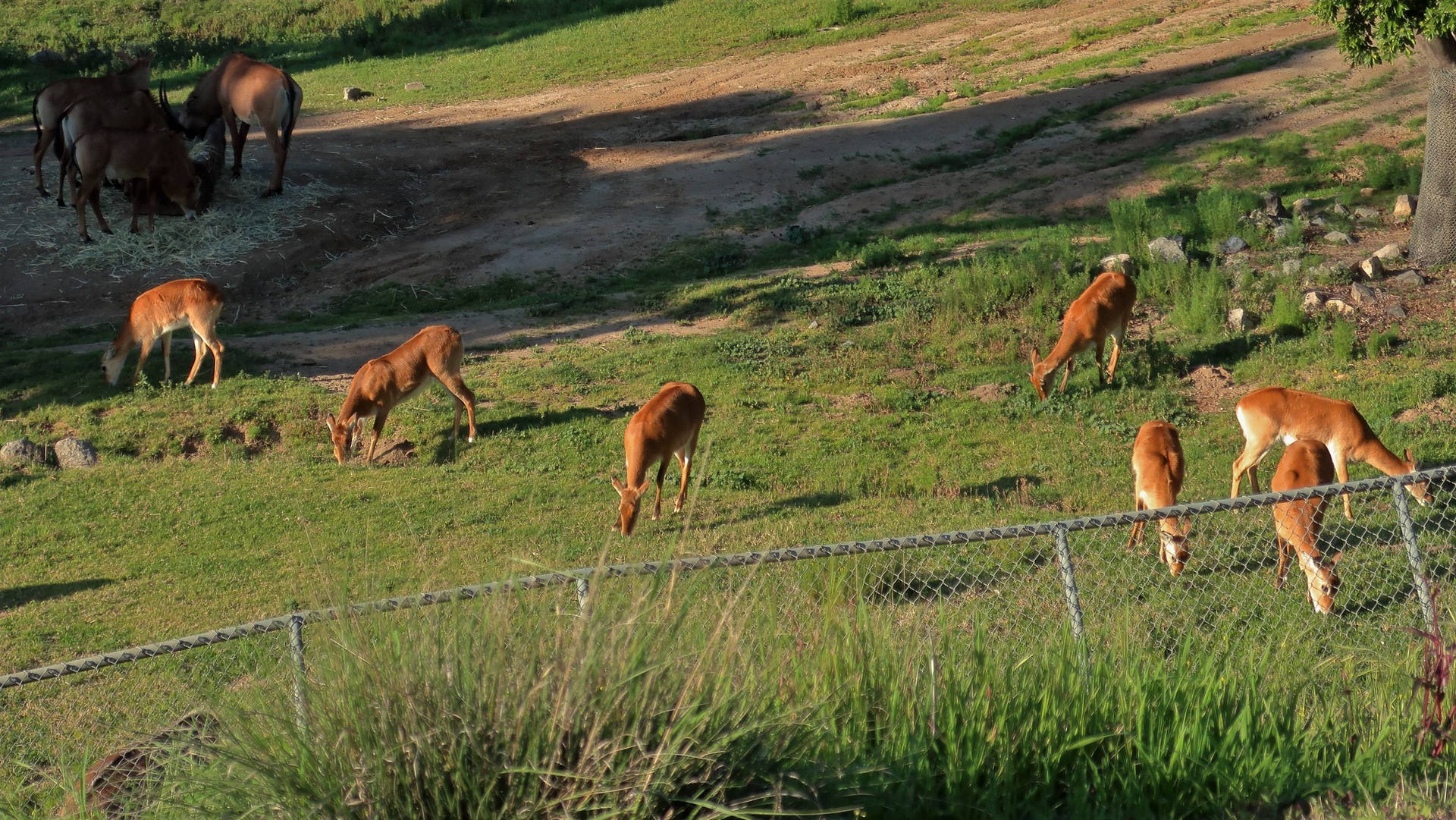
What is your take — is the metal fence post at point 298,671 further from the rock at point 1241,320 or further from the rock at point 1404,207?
the rock at point 1404,207

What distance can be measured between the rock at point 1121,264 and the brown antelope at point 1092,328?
6.46 ft

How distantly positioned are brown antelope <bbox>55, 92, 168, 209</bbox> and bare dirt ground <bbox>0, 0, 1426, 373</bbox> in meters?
0.79

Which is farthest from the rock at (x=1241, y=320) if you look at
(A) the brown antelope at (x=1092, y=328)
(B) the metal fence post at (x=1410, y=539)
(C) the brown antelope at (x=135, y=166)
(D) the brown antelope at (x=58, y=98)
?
(D) the brown antelope at (x=58, y=98)

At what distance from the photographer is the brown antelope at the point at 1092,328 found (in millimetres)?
14648

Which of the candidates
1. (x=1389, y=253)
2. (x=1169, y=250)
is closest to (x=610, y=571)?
(x=1169, y=250)

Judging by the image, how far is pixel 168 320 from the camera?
15211mm

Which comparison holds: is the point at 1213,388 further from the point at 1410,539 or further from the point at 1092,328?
the point at 1410,539

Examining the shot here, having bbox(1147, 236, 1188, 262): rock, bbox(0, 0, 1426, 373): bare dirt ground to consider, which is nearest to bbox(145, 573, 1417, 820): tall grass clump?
bbox(0, 0, 1426, 373): bare dirt ground

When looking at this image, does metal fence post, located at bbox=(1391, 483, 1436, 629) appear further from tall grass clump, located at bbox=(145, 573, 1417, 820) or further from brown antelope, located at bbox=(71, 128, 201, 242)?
brown antelope, located at bbox=(71, 128, 201, 242)

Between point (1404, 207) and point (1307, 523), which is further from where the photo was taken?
point (1404, 207)

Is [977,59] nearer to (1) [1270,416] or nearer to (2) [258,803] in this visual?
(1) [1270,416]

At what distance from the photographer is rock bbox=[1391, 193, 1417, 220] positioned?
18797 millimetres

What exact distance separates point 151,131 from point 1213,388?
14.7 metres

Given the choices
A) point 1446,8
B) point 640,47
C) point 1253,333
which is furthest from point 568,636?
point 640,47
